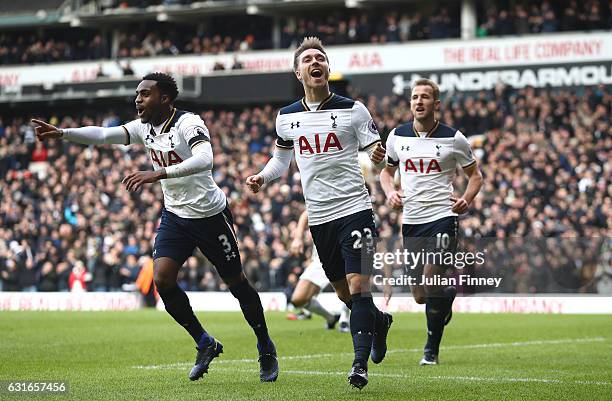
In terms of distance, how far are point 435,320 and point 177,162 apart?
320 cm

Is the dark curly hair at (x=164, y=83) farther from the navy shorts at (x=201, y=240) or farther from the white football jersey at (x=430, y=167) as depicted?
the white football jersey at (x=430, y=167)

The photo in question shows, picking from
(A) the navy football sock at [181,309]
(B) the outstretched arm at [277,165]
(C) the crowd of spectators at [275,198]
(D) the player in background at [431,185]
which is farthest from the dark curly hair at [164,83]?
(C) the crowd of spectators at [275,198]

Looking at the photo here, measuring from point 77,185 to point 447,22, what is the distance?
47.2 ft

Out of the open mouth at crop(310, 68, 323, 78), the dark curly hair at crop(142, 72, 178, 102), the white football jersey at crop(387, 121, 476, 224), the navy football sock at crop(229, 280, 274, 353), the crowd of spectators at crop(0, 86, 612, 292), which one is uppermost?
the open mouth at crop(310, 68, 323, 78)

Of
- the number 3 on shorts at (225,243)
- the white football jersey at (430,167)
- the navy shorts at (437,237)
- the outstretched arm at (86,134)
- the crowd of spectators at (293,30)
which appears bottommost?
the navy shorts at (437,237)

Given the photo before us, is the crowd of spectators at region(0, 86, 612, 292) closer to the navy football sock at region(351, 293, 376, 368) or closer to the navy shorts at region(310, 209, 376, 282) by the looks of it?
the navy shorts at region(310, 209, 376, 282)

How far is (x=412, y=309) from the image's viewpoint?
2302 cm

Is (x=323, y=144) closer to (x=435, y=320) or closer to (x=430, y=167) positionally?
(x=430, y=167)

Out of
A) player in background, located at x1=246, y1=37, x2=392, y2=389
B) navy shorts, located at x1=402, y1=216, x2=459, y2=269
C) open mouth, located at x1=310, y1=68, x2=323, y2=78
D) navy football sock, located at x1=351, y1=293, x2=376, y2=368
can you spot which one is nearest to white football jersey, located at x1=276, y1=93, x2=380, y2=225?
player in background, located at x1=246, y1=37, x2=392, y2=389

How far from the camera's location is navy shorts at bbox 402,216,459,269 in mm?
11203

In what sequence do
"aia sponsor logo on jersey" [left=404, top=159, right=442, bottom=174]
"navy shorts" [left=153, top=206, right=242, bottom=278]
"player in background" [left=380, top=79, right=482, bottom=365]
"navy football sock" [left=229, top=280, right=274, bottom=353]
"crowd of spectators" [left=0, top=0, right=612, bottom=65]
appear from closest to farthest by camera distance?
1. "navy shorts" [left=153, top=206, right=242, bottom=278]
2. "navy football sock" [left=229, top=280, right=274, bottom=353]
3. "player in background" [left=380, top=79, right=482, bottom=365]
4. "aia sponsor logo on jersey" [left=404, top=159, right=442, bottom=174]
5. "crowd of spectators" [left=0, top=0, right=612, bottom=65]

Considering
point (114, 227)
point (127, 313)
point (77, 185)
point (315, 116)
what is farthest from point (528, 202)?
point (315, 116)

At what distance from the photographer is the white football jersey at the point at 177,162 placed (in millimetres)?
9391

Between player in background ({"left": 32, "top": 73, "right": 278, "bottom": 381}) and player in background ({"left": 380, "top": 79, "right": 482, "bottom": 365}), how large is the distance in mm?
2151
